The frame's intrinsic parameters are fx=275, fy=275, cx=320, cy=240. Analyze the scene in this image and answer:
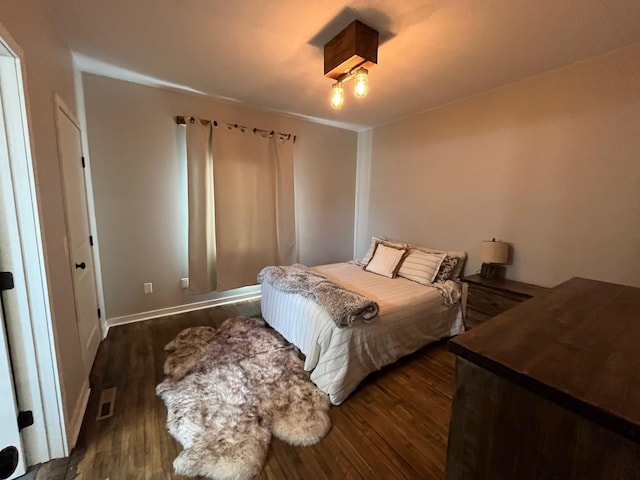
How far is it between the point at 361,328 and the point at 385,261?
1.32m

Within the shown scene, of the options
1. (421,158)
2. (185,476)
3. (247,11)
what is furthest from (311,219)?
(185,476)

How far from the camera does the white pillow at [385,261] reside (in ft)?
10.2

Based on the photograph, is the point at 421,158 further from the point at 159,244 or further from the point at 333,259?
the point at 159,244

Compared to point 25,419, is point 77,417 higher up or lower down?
lower down

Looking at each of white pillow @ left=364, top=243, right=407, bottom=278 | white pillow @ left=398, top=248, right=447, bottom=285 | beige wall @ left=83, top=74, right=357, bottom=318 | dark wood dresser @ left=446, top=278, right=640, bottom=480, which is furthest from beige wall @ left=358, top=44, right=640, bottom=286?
beige wall @ left=83, top=74, right=357, bottom=318

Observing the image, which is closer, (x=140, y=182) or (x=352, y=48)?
(x=352, y=48)

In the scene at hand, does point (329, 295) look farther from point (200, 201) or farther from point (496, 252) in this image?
point (200, 201)

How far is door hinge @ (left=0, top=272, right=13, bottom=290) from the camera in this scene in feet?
4.18

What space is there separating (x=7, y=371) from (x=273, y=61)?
8.37ft

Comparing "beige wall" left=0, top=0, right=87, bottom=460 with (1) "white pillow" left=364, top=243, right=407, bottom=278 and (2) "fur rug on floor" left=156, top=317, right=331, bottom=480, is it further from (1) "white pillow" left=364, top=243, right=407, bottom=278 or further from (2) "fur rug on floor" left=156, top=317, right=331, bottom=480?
(1) "white pillow" left=364, top=243, right=407, bottom=278

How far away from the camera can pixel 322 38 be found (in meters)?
1.92

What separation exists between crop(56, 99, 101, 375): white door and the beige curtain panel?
0.92 m

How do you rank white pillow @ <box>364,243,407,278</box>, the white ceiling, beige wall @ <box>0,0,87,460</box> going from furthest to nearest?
white pillow @ <box>364,243,407,278</box>, the white ceiling, beige wall @ <box>0,0,87,460</box>

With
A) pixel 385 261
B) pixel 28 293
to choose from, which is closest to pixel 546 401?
pixel 28 293
